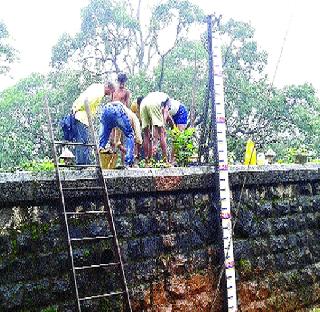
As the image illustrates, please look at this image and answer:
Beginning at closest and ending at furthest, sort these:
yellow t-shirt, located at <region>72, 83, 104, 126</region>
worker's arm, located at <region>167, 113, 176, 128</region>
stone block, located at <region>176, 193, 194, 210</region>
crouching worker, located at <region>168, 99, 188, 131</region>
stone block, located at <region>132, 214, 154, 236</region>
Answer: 1. stone block, located at <region>132, 214, 154, 236</region>
2. stone block, located at <region>176, 193, 194, 210</region>
3. yellow t-shirt, located at <region>72, 83, 104, 126</region>
4. worker's arm, located at <region>167, 113, 176, 128</region>
5. crouching worker, located at <region>168, 99, 188, 131</region>

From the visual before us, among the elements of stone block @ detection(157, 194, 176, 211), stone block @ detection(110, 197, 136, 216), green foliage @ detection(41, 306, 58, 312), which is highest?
stone block @ detection(110, 197, 136, 216)

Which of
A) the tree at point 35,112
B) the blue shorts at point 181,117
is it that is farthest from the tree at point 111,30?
the blue shorts at point 181,117

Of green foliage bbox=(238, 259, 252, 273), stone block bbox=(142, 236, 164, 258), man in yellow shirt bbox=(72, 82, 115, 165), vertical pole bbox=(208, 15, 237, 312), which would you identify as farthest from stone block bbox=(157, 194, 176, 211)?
man in yellow shirt bbox=(72, 82, 115, 165)

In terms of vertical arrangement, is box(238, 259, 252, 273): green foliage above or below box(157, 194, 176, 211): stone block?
below

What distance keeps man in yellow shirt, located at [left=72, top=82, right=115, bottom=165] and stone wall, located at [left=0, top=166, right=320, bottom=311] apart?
1820 millimetres

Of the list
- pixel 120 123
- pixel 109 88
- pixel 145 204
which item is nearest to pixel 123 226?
pixel 145 204

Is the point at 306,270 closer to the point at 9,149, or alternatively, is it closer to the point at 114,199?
the point at 114,199

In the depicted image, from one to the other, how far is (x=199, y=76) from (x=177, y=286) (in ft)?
52.8

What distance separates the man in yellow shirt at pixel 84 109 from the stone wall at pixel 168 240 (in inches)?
71.7

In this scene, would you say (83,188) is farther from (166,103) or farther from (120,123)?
(166,103)

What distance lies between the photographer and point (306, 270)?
7133mm

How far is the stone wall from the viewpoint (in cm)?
440

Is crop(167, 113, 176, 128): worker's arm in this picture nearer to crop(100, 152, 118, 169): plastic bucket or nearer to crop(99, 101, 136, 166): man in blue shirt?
crop(99, 101, 136, 166): man in blue shirt

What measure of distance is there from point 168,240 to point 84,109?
2317mm
